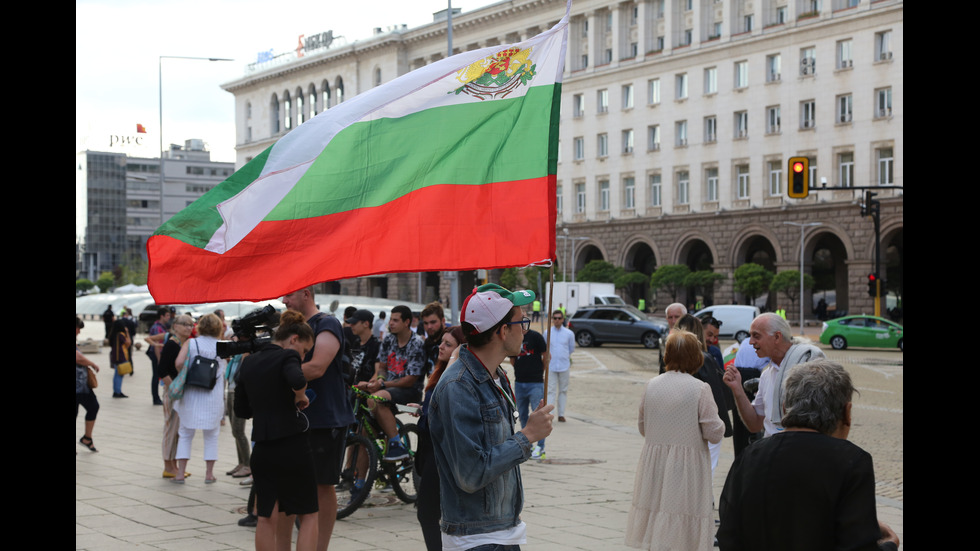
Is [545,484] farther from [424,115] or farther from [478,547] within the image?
[478,547]

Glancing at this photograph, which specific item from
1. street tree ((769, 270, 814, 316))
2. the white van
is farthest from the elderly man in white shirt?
street tree ((769, 270, 814, 316))

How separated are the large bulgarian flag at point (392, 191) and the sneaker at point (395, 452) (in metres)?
3.83

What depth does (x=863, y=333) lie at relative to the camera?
125 feet

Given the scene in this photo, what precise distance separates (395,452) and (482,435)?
5.58 metres

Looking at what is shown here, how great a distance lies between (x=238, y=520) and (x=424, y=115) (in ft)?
13.8

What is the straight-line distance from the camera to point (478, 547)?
13.0 feet

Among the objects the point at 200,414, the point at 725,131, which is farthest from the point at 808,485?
the point at 725,131

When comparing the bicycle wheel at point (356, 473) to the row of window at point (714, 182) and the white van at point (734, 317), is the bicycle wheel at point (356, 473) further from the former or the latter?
the row of window at point (714, 182)

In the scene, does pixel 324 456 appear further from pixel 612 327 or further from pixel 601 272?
pixel 601 272

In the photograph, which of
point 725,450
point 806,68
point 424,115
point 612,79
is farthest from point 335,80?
point 424,115

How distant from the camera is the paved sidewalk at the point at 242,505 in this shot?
7.96 m

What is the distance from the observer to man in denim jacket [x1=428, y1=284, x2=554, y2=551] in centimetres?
389

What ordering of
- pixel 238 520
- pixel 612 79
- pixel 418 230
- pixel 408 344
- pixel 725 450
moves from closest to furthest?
1. pixel 418 230
2. pixel 238 520
3. pixel 408 344
4. pixel 725 450
5. pixel 612 79

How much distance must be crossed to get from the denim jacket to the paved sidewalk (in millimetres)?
3783
